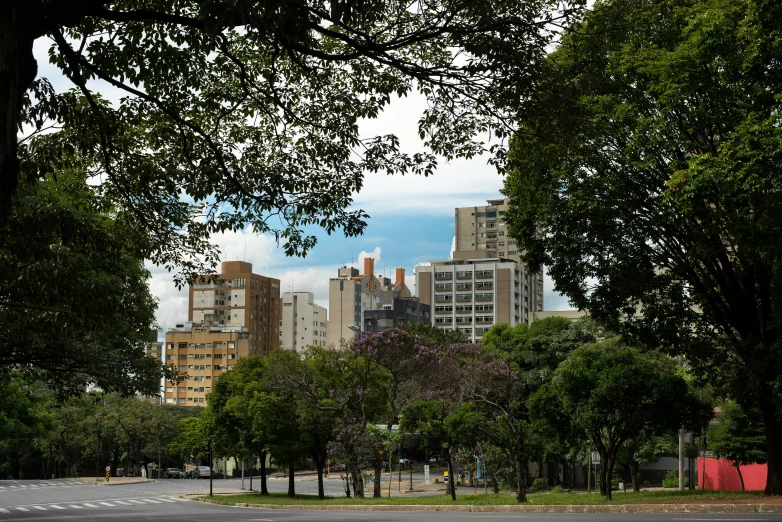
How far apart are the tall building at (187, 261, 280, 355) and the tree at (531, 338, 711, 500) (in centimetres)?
14049

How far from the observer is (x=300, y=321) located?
591ft

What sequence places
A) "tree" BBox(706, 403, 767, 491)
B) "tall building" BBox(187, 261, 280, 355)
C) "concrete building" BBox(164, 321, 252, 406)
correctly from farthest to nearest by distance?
"tall building" BBox(187, 261, 280, 355), "concrete building" BBox(164, 321, 252, 406), "tree" BBox(706, 403, 767, 491)

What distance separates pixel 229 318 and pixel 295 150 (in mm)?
160027

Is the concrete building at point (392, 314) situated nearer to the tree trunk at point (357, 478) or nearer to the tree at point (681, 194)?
the tree trunk at point (357, 478)

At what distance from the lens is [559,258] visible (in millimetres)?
24797

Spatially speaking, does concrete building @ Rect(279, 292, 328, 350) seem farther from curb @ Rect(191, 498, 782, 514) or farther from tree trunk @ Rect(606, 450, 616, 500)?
tree trunk @ Rect(606, 450, 616, 500)

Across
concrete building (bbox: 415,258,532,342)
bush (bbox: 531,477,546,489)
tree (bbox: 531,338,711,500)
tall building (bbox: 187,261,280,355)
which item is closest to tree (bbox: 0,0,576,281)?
tree (bbox: 531,338,711,500)

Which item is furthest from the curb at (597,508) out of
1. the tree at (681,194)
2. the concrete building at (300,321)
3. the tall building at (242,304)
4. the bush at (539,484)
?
the concrete building at (300,321)

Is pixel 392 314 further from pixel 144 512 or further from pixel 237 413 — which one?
pixel 144 512

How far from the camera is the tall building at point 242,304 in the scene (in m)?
168

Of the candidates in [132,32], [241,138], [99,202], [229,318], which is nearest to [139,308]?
[99,202]

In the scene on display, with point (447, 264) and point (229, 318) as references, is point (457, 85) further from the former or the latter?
point (229, 318)

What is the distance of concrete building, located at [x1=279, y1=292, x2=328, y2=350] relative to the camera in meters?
179

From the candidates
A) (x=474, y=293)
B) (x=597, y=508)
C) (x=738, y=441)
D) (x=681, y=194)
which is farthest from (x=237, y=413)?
(x=474, y=293)
